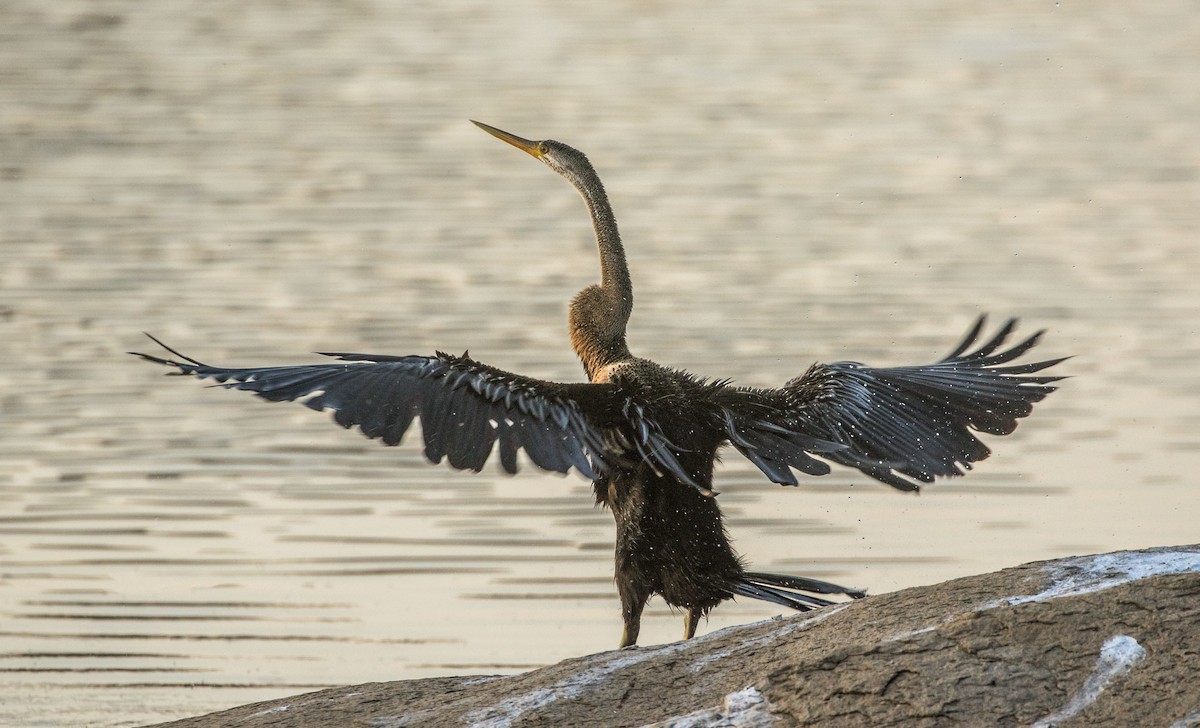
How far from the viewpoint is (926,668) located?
377 centimetres

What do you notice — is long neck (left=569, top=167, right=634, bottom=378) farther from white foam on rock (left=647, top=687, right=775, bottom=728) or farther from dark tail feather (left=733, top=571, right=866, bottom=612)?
white foam on rock (left=647, top=687, right=775, bottom=728)

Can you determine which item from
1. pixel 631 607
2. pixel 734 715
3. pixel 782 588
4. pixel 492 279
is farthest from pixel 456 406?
pixel 492 279

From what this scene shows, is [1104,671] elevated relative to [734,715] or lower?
elevated

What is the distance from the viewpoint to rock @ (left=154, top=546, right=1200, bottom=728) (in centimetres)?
365

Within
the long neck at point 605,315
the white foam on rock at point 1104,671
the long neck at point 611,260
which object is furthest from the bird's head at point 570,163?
the white foam on rock at point 1104,671

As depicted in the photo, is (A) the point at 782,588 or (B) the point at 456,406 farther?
(A) the point at 782,588

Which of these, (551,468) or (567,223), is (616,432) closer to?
(551,468)

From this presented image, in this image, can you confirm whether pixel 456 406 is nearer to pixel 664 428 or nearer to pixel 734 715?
pixel 664 428

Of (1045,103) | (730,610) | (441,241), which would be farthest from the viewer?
(1045,103)

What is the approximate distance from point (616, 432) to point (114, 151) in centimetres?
1039

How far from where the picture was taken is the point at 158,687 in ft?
20.2

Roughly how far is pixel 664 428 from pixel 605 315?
966 millimetres

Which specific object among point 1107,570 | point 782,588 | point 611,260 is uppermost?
point 611,260

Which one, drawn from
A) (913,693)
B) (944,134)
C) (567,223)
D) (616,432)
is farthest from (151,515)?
(944,134)
